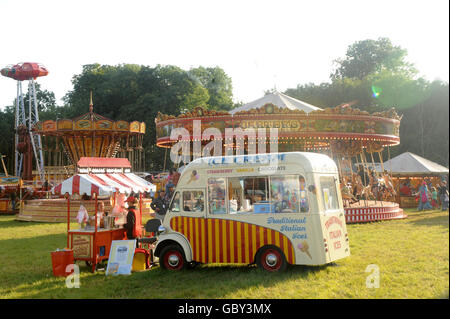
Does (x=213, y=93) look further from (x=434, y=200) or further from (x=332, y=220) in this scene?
(x=332, y=220)

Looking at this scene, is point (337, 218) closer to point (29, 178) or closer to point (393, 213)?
point (393, 213)

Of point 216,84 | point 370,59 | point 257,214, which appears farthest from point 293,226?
point 370,59

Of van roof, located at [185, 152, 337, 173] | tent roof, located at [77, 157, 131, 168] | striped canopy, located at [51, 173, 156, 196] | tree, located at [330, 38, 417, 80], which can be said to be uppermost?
tree, located at [330, 38, 417, 80]

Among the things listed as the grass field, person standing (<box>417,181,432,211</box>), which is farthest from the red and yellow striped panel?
person standing (<box>417,181,432,211</box>)

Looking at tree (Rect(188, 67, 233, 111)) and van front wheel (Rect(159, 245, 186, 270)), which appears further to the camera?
tree (Rect(188, 67, 233, 111))

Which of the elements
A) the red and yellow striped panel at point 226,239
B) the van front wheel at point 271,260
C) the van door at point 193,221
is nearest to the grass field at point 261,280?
the van front wheel at point 271,260

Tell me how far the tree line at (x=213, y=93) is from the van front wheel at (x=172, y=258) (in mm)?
35484

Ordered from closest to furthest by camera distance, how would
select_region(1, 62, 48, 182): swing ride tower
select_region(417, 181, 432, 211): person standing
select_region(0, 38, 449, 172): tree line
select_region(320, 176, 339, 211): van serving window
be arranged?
select_region(320, 176, 339, 211): van serving window
select_region(417, 181, 432, 211): person standing
select_region(0, 38, 449, 172): tree line
select_region(1, 62, 48, 182): swing ride tower

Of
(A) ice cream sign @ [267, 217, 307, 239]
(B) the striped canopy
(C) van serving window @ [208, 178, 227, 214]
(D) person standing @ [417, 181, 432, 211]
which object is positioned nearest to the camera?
(A) ice cream sign @ [267, 217, 307, 239]

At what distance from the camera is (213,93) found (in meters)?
56.9

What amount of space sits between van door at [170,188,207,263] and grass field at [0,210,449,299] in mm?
546

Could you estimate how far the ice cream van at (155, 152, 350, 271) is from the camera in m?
9.09

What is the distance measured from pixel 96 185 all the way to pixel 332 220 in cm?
688

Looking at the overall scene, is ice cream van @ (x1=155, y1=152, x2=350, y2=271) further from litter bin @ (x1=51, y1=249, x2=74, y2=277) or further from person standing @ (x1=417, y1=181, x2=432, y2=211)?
person standing @ (x1=417, y1=181, x2=432, y2=211)
